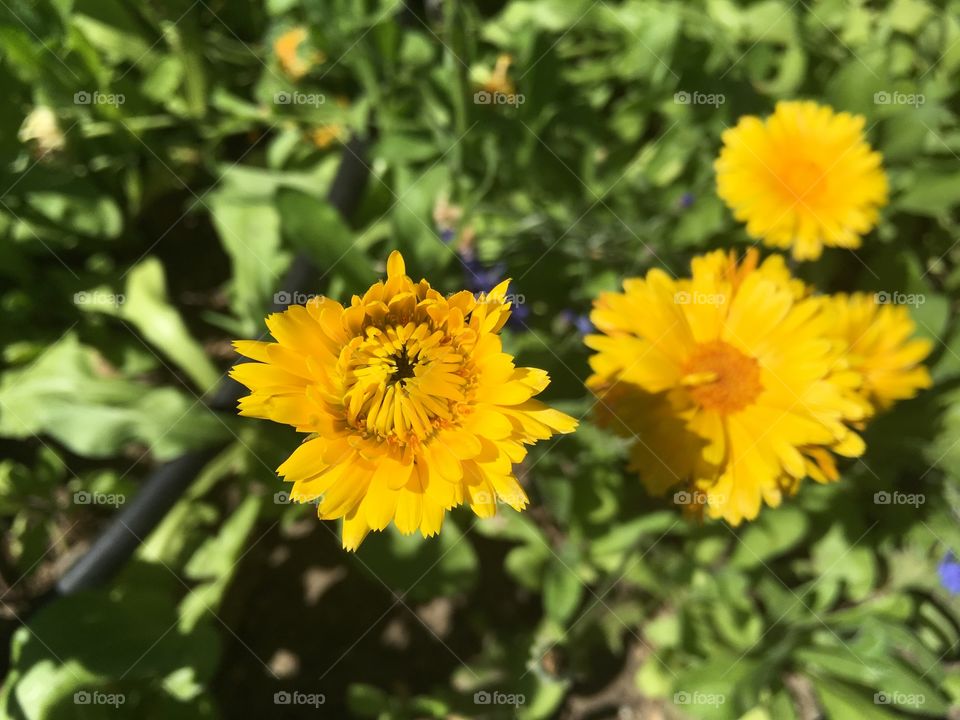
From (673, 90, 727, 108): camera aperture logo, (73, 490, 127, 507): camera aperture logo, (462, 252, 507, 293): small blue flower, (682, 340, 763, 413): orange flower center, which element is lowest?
(73, 490, 127, 507): camera aperture logo

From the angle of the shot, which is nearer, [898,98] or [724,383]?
[724,383]

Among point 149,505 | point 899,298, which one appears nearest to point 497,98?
point 899,298

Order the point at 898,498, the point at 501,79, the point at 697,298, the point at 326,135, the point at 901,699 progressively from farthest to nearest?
the point at 326,135
the point at 501,79
the point at 898,498
the point at 901,699
the point at 697,298

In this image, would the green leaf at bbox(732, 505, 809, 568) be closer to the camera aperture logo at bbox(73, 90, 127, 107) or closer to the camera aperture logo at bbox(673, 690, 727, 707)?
the camera aperture logo at bbox(673, 690, 727, 707)

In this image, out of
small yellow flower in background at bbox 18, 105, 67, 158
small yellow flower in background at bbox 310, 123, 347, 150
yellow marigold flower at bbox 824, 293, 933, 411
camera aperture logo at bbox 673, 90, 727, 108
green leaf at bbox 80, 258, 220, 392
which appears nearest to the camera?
yellow marigold flower at bbox 824, 293, 933, 411

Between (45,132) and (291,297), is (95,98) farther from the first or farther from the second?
(291,297)

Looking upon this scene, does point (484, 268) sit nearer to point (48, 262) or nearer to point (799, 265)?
point (799, 265)

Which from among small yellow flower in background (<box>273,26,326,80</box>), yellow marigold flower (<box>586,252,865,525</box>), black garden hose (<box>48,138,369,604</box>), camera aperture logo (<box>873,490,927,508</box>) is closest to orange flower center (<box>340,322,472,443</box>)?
yellow marigold flower (<box>586,252,865,525</box>)
